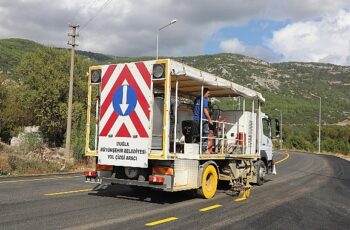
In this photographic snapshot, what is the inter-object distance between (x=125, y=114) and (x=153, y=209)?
7.75 feet

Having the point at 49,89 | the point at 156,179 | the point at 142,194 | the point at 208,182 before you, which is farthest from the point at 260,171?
the point at 49,89

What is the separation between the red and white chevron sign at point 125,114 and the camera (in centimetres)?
1016

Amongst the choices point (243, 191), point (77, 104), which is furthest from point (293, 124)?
point (243, 191)

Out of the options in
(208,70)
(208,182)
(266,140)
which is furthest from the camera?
(208,70)

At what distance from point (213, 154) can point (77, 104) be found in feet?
91.6

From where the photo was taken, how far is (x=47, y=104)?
38.6 meters

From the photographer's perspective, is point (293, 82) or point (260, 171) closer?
point (260, 171)

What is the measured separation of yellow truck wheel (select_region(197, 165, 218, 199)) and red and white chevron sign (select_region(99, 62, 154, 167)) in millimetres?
1870

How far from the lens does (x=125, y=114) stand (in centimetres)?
1047

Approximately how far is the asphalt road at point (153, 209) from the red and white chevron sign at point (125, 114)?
3.66 feet

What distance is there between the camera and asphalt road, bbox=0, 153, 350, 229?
26.2 ft

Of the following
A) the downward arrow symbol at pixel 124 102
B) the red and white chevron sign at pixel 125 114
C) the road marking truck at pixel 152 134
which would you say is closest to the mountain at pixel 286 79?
the road marking truck at pixel 152 134

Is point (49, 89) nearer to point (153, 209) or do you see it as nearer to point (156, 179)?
point (156, 179)

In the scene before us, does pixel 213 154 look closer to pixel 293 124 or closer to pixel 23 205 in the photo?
pixel 23 205
